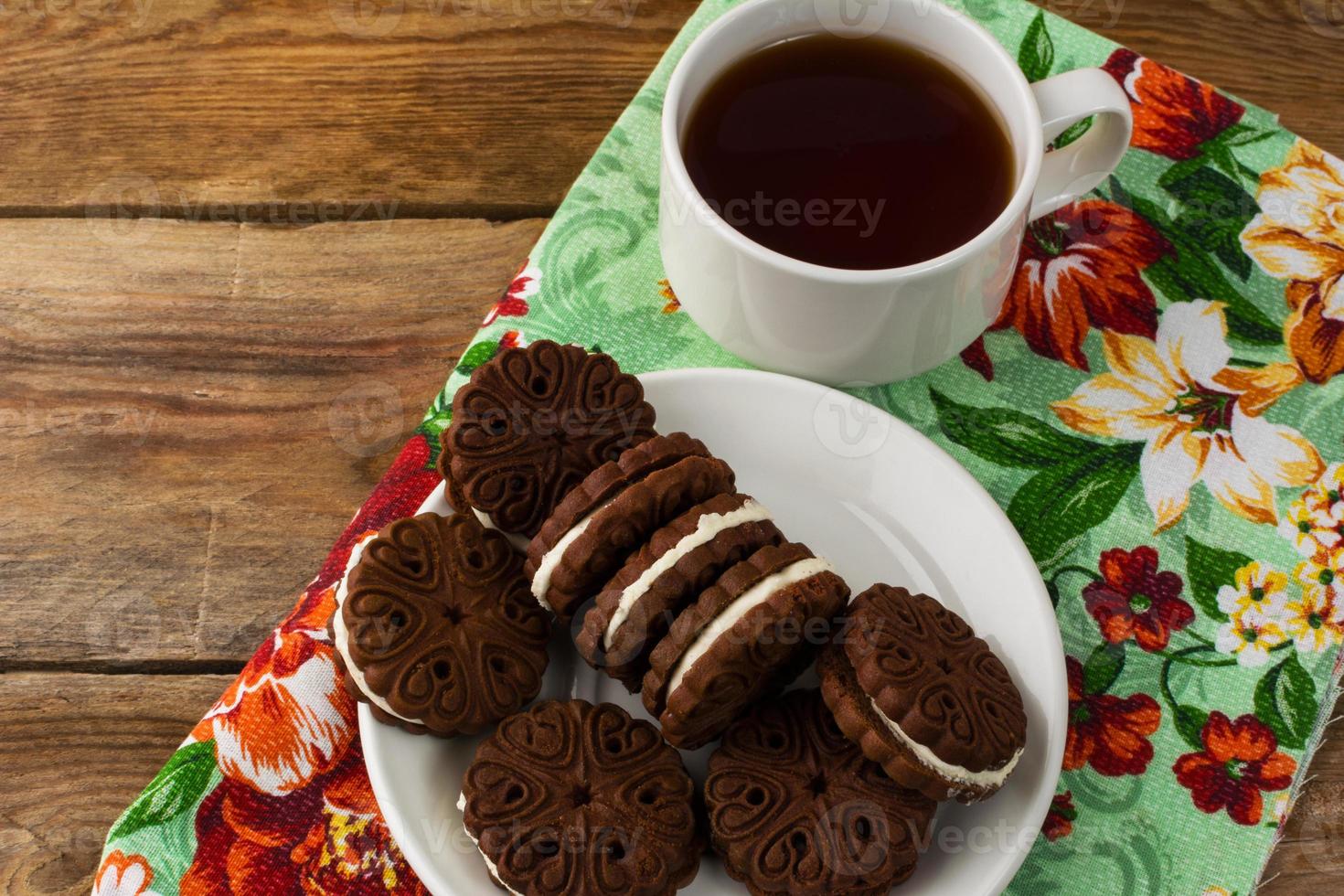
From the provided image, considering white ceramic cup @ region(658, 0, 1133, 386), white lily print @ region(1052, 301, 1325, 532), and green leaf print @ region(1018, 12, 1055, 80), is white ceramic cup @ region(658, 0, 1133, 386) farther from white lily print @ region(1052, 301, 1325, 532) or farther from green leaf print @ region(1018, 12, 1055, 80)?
green leaf print @ region(1018, 12, 1055, 80)

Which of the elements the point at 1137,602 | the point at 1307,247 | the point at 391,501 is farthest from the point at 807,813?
the point at 1307,247

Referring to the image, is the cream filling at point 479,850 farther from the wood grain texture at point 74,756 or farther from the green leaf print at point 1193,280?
the green leaf print at point 1193,280

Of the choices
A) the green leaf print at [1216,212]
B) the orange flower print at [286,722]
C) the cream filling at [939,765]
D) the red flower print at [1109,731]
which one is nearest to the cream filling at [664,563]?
the cream filling at [939,765]

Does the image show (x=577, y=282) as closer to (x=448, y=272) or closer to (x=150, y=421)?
(x=448, y=272)

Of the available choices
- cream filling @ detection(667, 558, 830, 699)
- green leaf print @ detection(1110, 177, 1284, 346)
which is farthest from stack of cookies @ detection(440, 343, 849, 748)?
green leaf print @ detection(1110, 177, 1284, 346)

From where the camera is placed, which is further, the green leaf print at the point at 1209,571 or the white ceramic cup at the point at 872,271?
the green leaf print at the point at 1209,571

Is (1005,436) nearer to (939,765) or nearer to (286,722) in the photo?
(939,765)
